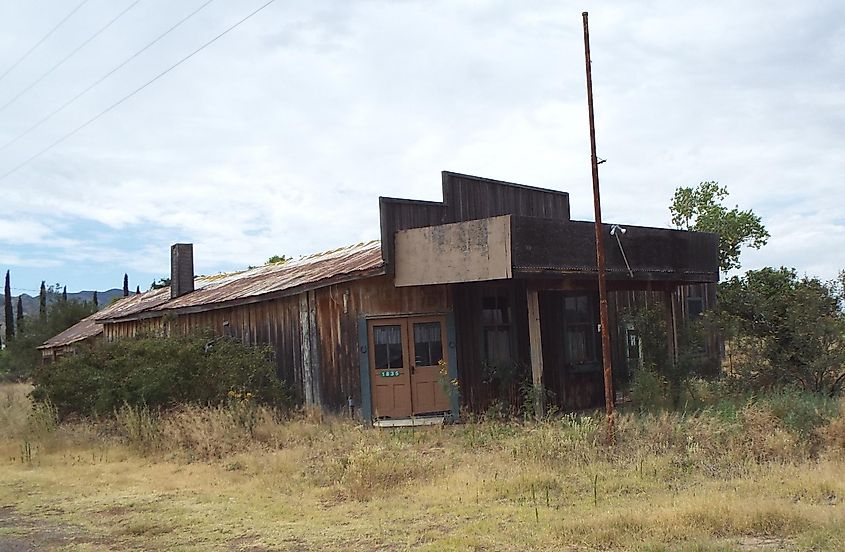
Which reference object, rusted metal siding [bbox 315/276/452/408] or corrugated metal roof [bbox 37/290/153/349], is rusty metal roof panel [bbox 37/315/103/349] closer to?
corrugated metal roof [bbox 37/290/153/349]

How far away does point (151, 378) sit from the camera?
15.0 meters

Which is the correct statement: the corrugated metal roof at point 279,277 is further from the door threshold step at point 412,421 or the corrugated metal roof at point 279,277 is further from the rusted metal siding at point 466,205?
the door threshold step at point 412,421

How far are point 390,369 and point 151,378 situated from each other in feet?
14.5

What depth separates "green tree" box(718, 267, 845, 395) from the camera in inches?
544

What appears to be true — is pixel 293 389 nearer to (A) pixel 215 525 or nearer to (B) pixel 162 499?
(B) pixel 162 499

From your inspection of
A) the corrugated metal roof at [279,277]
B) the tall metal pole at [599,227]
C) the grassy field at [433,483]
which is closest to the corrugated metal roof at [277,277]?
the corrugated metal roof at [279,277]

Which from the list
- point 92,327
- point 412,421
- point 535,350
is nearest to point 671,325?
point 535,350

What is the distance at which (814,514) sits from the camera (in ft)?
23.1

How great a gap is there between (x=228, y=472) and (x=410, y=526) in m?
4.33

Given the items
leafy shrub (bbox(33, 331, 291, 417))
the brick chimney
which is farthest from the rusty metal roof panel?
leafy shrub (bbox(33, 331, 291, 417))

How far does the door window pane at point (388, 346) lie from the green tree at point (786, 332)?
5988 mm

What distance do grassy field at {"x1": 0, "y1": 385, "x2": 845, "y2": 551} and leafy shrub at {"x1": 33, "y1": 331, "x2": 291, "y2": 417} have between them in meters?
0.69

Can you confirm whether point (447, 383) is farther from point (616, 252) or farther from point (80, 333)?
point (80, 333)

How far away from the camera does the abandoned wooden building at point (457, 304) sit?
1388 cm
